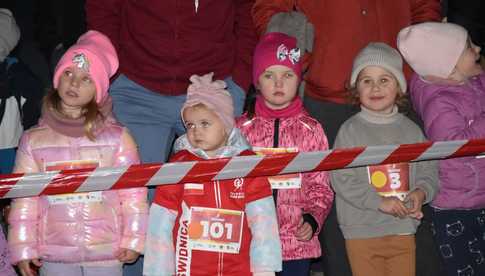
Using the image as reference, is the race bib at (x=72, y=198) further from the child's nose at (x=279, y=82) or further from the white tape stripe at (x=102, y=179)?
the child's nose at (x=279, y=82)

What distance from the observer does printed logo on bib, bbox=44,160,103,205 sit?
4379 mm

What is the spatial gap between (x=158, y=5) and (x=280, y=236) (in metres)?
1.64

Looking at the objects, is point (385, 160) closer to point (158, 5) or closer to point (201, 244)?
point (201, 244)

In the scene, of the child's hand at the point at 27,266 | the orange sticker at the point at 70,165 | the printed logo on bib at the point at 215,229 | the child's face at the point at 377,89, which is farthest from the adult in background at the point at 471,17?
the child's hand at the point at 27,266

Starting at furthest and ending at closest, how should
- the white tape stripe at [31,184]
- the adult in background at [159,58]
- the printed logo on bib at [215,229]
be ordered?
1. the adult in background at [159,58]
2. the printed logo on bib at [215,229]
3. the white tape stripe at [31,184]

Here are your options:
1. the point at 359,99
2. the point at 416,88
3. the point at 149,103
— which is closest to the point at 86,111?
the point at 149,103

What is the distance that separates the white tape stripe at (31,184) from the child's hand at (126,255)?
0.60 meters

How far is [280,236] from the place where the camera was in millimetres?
4637

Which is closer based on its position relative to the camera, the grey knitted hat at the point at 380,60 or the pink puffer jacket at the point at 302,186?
the pink puffer jacket at the point at 302,186

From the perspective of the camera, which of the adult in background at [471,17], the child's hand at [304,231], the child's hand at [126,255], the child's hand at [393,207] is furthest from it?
the adult in background at [471,17]

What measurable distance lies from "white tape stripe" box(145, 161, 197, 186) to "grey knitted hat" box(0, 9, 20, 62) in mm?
2040

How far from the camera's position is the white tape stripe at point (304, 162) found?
4492 mm

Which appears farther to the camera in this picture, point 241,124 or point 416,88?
point 416,88

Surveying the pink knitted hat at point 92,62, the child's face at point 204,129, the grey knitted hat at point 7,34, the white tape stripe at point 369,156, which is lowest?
the white tape stripe at point 369,156
